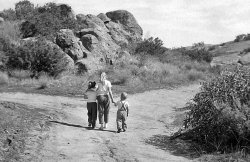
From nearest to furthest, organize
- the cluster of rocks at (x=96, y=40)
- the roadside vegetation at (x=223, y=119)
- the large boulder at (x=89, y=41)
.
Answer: the roadside vegetation at (x=223, y=119) < the cluster of rocks at (x=96, y=40) < the large boulder at (x=89, y=41)

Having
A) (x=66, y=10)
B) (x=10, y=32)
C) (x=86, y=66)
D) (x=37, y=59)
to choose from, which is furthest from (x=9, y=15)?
(x=37, y=59)

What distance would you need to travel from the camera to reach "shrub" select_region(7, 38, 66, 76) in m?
23.0

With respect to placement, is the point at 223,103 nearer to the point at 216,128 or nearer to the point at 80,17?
the point at 216,128

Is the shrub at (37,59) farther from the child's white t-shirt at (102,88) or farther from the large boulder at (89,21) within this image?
the child's white t-shirt at (102,88)

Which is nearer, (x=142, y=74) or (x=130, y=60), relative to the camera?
(x=142, y=74)

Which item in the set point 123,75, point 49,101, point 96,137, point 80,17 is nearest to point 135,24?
point 80,17

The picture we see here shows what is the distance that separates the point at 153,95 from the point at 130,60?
860 centimetres

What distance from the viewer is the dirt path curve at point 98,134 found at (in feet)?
27.9

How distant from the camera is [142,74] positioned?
87.5 feet

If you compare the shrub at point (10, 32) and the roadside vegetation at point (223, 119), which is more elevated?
the shrub at point (10, 32)

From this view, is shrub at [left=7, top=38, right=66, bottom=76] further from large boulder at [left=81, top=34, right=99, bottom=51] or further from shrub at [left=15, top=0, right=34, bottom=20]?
shrub at [left=15, top=0, right=34, bottom=20]

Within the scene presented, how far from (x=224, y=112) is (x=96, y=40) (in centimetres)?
2115

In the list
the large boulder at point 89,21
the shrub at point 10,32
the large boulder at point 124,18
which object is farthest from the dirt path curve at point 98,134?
the large boulder at point 124,18

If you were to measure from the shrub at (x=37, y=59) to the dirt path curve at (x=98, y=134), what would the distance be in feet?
17.2
